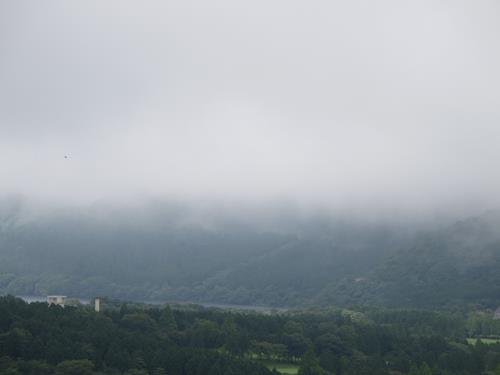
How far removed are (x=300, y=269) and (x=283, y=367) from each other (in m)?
94.1

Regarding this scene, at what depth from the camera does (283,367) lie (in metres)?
75.7

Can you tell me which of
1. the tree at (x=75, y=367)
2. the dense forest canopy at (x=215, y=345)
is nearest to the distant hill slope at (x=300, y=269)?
the dense forest canopy at (x=215, y=345)

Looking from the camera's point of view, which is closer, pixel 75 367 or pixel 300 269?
pixel 75 367

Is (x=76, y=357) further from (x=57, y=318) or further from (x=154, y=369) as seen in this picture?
(x=57, y=318)

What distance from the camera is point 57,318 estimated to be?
74875mm

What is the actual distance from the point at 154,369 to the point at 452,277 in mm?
83963

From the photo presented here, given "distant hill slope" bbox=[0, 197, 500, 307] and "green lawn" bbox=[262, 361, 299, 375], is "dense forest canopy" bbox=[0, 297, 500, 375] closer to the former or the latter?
"green lawn" bbox=[262, 361, 299, 375]

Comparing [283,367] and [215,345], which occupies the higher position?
[215,345]

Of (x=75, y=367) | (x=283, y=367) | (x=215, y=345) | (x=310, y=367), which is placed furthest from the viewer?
(x=215, y=345)

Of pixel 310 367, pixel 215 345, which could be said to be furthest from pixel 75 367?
pixel 215 345

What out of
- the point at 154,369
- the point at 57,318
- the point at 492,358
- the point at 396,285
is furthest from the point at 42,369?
the point at 396,285

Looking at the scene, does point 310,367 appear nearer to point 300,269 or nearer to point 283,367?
point 283,367

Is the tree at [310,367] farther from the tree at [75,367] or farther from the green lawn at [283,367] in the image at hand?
the tree at [75,367]

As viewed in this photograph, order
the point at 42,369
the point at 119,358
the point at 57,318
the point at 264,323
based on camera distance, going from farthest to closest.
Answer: the point at 264,323 → the point at 57,318 → the point at 119,358 → the point at 42,369
